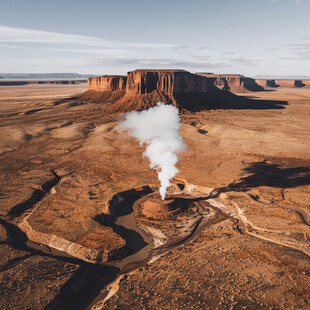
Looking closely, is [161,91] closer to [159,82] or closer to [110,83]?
[159,82]

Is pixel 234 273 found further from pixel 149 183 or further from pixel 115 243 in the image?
pixel 149 183

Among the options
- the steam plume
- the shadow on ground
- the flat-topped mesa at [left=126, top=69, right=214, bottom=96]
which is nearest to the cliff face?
the flat-topped mesa at [left=126, top=69, right=214, bottom=96]

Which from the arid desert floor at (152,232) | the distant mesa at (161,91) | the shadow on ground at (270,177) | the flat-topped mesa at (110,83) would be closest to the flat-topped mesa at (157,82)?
the distant mesa at (161,91)

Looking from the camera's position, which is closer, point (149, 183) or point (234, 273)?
point (234, 273)

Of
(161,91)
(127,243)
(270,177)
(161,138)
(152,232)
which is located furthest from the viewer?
(161,91)

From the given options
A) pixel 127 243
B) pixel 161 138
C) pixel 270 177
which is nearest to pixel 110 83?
pixel 161 138

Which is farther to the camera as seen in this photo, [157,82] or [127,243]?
[157,82]

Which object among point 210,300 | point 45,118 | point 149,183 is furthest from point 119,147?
point 45,118
